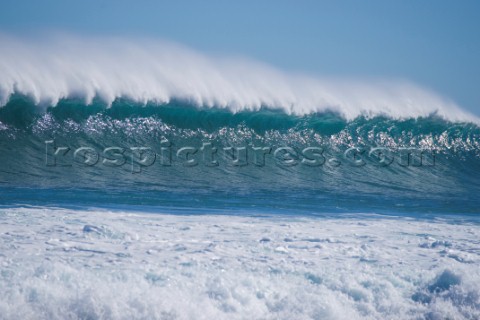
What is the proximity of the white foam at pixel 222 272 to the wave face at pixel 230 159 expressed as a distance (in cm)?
167

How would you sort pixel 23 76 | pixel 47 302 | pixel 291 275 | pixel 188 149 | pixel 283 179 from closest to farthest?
pixel 47 302, pixel 291 275, pixel 283 179, pixel 188 149, pixel 23 76

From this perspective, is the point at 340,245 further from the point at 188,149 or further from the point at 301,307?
the point at 188,149

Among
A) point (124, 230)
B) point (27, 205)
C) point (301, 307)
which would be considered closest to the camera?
point (301, 307)

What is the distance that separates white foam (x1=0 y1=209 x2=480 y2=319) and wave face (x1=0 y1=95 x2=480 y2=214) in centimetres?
167

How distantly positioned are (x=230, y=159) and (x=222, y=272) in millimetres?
7095

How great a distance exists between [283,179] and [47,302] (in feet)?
22.6

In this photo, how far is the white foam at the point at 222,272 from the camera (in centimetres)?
308

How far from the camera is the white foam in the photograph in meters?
3.08

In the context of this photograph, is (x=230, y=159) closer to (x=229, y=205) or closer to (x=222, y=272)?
(x=229, y=205)

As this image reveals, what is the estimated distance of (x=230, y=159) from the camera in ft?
35.0

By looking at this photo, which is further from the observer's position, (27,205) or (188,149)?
(188,149)

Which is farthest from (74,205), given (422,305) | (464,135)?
(464,135)

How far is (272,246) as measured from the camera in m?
4.43

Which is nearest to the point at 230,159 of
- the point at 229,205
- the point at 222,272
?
the point at 229,205
